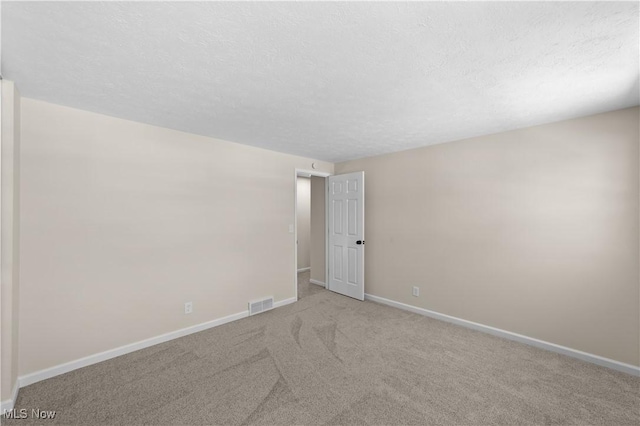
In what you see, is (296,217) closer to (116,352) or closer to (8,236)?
(116,352)

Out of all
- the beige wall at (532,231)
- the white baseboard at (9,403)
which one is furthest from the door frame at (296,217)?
the white baseboard at (9,403)

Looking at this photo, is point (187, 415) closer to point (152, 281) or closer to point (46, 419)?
point (46, 419)

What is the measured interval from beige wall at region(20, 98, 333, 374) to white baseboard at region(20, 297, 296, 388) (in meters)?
0.05

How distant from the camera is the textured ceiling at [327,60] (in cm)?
127

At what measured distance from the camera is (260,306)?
3758mm

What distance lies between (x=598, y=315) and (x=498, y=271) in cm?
87

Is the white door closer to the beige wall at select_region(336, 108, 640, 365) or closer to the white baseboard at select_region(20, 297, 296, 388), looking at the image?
the beige wall at select_region(336, 108, 640, 365)

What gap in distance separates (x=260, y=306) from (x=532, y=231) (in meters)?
3.51

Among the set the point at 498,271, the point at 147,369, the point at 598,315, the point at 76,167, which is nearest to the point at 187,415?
the point at 147,369

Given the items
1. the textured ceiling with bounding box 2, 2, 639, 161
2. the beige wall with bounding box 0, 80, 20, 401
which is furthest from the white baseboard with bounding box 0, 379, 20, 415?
the textured ceiling with bounding box 2, 2, 639, 161

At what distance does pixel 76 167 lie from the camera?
7.96ft

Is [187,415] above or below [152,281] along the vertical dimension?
below

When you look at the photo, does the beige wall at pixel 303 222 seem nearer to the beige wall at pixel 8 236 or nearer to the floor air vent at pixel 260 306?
the floor air vent at pixel 260 306

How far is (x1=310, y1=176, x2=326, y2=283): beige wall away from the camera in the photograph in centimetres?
523
